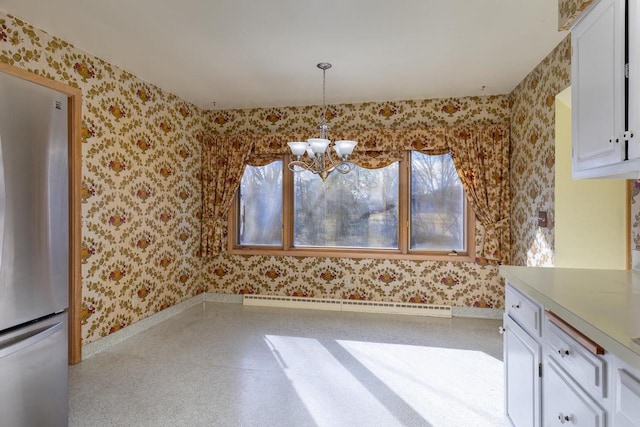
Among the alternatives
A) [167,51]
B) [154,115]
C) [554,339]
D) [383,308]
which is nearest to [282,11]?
[167,51]

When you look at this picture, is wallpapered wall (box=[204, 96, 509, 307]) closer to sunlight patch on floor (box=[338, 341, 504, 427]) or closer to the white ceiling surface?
the white ceiling surface

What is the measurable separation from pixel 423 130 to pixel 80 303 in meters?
3.81

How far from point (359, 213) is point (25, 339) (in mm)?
3588

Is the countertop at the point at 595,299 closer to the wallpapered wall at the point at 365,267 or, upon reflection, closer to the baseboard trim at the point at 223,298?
the wallpapered wall at the point at 365,267

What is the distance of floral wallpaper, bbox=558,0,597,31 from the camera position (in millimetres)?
1857

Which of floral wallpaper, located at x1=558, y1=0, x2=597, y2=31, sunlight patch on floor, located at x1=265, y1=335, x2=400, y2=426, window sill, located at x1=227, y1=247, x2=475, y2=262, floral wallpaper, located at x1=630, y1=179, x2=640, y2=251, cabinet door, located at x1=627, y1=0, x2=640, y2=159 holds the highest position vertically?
floral wallpaper, located at x1=558, y1=0, x2=597, y2=31

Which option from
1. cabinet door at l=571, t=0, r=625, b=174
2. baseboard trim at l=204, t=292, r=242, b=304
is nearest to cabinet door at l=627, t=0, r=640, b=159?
cabinet door at l=571, t=0, r=625, b=174

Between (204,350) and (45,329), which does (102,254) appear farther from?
(45,329)

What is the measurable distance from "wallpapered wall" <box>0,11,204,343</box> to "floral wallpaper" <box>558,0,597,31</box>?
11.4 feet

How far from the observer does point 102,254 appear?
3271 mm

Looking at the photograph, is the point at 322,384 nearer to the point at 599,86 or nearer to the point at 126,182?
the point at 599,86

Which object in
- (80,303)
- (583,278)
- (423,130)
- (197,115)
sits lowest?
→ (80,303)

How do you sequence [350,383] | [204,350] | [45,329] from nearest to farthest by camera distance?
[45,329]
[350,383]
[204,350]

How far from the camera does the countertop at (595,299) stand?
1063 millimetres
